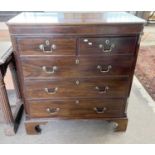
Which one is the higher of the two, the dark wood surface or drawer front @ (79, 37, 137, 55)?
drawer front @ (79, 37, 137, 55)

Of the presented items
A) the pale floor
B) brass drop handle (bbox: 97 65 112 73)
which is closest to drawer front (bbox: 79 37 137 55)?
brass drop handle (bbox: 97 65 112 73)

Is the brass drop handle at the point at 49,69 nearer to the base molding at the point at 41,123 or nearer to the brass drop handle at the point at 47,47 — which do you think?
the brass drop handle at the point at 47,47

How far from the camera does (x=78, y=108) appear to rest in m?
1.44

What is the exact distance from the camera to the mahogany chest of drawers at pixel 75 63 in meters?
1.11

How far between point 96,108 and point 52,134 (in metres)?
0.45

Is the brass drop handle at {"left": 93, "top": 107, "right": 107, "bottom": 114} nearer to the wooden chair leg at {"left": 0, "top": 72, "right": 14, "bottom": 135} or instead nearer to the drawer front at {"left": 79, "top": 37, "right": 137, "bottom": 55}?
the drawer front at {"left": 79, "top": 37, "right": 137, "bottom": 55}

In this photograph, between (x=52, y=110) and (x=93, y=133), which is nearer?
(x=52, y=110)

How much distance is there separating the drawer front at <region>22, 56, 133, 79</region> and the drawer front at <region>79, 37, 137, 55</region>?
0.04m

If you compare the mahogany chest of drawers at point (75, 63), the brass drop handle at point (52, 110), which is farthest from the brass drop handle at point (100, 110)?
the brass drop handle at point (52, 110)

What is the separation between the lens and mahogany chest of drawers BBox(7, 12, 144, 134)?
1106 mm

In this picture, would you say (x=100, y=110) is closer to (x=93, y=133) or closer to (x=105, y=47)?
(x=93, y=133)

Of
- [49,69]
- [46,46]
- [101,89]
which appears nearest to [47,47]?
[46,46]

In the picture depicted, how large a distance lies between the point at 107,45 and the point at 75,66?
0.84ft
